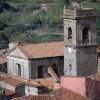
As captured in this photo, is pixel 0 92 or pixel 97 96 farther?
pixel 0 92

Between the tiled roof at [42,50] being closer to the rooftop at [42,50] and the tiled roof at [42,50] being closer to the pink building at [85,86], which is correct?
the rooftop at [42,50]

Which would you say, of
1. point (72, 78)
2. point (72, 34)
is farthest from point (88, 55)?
point (72, 78)

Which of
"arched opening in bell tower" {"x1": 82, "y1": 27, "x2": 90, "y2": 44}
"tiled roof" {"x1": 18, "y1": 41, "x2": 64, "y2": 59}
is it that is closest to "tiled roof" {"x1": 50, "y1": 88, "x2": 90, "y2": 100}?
"arched opening in bell tower" {"x1": 82, "y1": 27, "x2": 90, "y2": 44}

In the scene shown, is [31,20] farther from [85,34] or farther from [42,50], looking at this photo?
[85,34]

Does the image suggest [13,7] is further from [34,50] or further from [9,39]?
[34,50]

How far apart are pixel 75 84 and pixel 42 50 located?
1131 centimetres

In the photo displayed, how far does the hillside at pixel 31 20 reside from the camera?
68.8 meters

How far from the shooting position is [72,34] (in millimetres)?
35531

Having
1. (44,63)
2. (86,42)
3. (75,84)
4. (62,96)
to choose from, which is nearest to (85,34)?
(86,42)

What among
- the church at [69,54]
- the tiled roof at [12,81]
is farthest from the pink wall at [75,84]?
the church at [69,54]

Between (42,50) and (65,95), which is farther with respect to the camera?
(42,50)

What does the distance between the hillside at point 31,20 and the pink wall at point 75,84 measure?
3546cm

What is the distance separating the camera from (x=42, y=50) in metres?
36.6

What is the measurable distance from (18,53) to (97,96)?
12.2m
